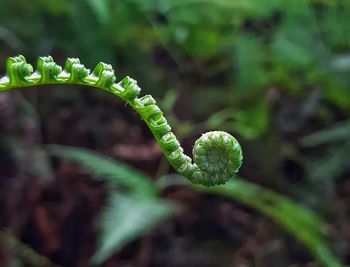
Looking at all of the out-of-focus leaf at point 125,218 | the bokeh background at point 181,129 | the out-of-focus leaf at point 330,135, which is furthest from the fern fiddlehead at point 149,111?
the out-of-focus leaf at point 330,135

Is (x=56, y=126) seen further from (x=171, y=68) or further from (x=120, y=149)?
(x=171, y=68)

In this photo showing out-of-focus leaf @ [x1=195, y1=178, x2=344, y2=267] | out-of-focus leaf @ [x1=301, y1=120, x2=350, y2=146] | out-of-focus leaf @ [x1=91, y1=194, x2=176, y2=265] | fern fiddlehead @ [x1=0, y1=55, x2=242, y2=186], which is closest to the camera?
fern fiddlehead @ [x1=0, y1=55, x2=242, y2=186]

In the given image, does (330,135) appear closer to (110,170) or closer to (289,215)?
(289,215)

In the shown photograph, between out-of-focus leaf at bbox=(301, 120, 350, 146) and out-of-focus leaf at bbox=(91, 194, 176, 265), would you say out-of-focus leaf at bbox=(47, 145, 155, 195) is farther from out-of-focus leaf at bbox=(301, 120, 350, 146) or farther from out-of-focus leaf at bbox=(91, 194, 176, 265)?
out-of-focus leaf at bbox=(301, 120, 350, 146)

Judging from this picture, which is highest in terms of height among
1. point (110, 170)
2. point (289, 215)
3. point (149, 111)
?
point (110, 170)

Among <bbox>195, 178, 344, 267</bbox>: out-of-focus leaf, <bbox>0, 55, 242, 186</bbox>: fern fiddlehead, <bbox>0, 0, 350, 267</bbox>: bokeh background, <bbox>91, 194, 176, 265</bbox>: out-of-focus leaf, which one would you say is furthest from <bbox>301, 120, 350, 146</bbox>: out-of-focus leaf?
<bbox>0, 55, 242, 186</bbox>: fern fiddlehead

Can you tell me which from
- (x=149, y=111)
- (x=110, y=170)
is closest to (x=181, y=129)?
(x=110, y=170)
